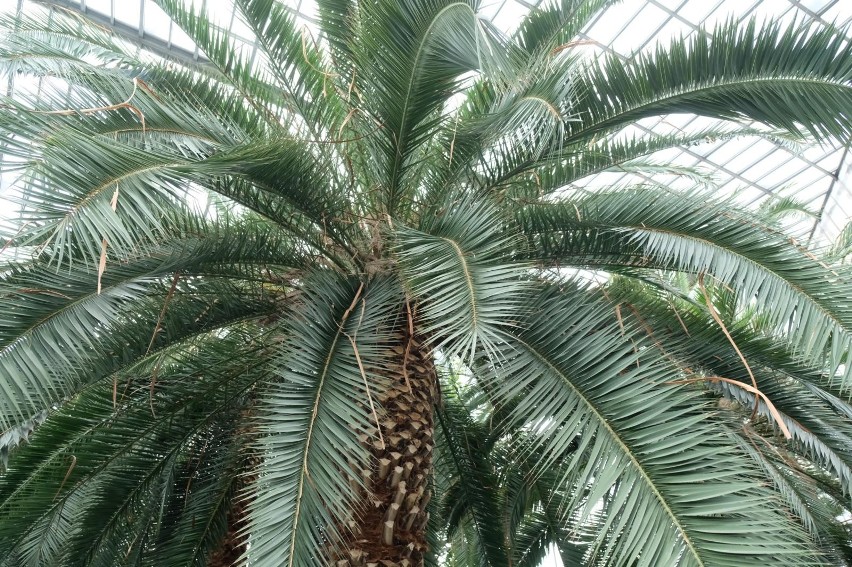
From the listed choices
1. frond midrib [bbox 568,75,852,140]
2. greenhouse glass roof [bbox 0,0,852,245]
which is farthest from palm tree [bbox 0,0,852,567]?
greenhouse glass roof [bbox 0,0,852,245]

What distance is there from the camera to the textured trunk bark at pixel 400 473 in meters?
3.64

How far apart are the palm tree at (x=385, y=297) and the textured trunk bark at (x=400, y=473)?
17 millimetres

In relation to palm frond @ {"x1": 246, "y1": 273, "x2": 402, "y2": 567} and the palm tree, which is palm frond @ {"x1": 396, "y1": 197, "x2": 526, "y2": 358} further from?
palm frond @ {"x1": 246, "y1": 273, "x2": 402, "y2": 567}

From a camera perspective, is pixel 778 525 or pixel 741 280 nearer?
pixel 778 525

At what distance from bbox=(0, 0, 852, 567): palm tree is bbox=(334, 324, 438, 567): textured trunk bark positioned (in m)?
0.02

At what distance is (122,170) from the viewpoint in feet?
9.36

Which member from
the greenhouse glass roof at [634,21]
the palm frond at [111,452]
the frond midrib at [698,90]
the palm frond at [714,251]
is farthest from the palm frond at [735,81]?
the greenhouse glass roof at [634,21]

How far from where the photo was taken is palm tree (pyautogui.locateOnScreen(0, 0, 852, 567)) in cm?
293

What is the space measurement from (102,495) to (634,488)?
3.16 meters

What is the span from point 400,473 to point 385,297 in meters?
0.81

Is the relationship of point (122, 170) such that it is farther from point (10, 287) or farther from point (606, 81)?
point (606, 81)

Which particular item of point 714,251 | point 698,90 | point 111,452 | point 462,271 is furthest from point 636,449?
point 111,452

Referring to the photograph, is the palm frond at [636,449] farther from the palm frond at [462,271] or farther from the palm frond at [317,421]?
the palm frond at [317,421]

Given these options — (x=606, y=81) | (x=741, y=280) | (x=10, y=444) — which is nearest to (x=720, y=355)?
(x=741, y=280)
